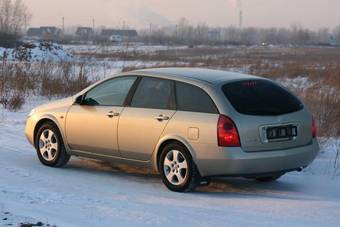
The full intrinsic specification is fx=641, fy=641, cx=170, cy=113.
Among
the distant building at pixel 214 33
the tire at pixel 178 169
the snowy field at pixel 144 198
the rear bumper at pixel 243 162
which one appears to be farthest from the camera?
the distant building at pixel 214 33

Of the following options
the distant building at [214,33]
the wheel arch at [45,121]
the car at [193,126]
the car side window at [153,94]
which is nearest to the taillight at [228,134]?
the car at [193,126]

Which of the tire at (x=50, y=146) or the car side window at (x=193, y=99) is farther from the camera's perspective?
the tire at (x=50, y=146)

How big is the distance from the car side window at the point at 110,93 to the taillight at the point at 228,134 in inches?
67.3

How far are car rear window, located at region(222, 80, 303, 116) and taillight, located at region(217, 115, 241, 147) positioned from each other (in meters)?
0.24

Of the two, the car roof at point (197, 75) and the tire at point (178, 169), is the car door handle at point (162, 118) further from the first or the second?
the car roof at point (197, 75)

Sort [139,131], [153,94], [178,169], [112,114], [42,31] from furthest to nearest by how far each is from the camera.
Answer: [42,31], [112,114], [153,94], [139,131], [178,169]

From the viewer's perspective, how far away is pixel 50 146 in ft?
30.2

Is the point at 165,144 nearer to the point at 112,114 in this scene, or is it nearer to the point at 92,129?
the point at 112,114

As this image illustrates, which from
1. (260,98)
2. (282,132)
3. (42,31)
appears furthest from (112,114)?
(42,31)

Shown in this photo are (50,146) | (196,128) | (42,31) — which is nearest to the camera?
(196,128)

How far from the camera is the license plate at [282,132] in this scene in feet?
24.3

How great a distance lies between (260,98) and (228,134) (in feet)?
2.41

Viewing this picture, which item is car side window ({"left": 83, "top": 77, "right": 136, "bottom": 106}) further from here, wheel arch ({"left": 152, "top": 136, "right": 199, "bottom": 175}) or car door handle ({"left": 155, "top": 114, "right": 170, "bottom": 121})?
wheel arch ({"left": 152, "top": 136, "right": 199, "bottom": 175})

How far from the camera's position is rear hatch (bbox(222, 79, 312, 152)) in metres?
7.32
